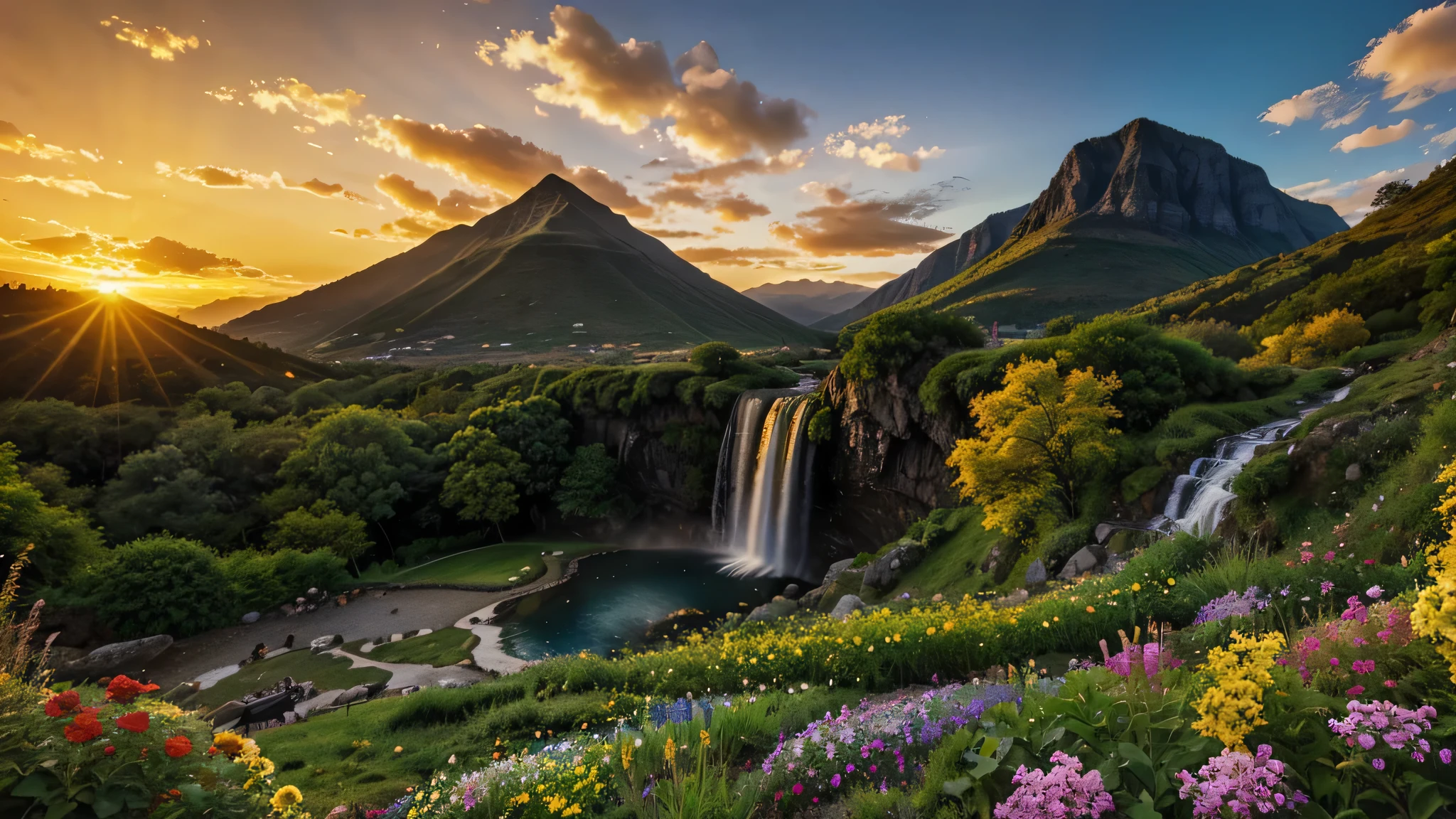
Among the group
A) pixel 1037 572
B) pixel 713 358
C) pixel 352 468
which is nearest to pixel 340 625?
pixel 352 468

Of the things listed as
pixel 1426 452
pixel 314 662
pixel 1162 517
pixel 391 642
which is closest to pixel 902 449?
pixel 1162 517

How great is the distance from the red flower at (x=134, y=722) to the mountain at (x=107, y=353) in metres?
59.6

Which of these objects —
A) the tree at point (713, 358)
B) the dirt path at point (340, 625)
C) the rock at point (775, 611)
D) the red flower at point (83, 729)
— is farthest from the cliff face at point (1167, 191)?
the red flower at point (83, 729)

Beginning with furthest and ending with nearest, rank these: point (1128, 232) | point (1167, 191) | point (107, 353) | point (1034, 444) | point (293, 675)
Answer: point (1167, 191)
point (1128, 232)
point (107, 353)
point (293, 675)
point (1034, 444)

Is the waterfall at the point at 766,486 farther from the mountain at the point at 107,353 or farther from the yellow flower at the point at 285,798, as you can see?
the mountain at the point at 107,353

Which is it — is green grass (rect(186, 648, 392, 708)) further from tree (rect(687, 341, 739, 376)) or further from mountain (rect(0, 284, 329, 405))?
mountain (rect(0, 284, 329, 405))

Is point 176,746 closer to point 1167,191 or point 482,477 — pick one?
point 482,477

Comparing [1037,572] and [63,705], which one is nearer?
[63,705]

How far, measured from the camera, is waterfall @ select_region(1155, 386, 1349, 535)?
14.4 m

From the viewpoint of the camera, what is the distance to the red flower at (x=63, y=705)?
12.2 ft

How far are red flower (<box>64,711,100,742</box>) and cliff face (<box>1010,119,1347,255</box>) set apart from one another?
20012cm

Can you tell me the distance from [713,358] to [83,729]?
39.9m

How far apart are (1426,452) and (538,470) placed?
42.9 meters

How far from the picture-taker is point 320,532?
3169cm
